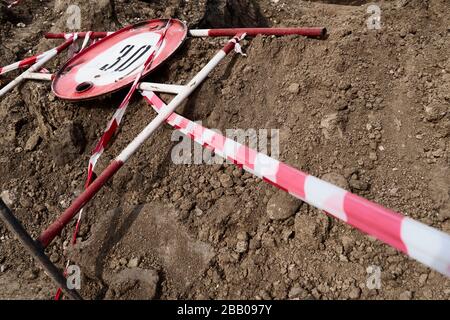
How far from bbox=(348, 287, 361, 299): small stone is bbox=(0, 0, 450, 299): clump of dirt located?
1 centimetres

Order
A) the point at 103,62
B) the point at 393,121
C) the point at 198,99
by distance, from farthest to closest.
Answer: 1. the point at 103,62
2. the point at 198,99
3. the point at 393,121

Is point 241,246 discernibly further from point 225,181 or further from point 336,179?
point 336,179

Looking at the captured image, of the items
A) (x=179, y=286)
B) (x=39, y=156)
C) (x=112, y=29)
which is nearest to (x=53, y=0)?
(x=112, y=29)

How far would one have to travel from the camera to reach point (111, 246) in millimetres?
2178

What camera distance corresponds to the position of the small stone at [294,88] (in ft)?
8.16

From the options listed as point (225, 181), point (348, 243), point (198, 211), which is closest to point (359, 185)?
point (348, 243)

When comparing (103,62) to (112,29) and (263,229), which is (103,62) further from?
(263,229)

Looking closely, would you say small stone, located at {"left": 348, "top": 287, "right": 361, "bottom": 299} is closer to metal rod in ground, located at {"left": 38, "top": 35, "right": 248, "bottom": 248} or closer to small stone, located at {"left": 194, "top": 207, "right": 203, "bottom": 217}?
small stone, located at {"left": 194, "top": 207, "right": 203, "bottom": 217}

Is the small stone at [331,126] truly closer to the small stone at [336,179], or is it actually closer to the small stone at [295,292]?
the small stone at [336,179]

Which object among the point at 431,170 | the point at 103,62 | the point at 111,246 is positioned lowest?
the point at 431,170

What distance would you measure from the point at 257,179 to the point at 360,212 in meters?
0.90

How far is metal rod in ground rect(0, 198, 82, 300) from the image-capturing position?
1588 mm

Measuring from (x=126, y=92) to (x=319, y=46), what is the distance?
1.57m

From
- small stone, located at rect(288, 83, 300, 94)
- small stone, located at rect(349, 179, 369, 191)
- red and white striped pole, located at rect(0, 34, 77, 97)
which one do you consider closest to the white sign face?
red and white striped pole, located at rect(0, 34, 77, 97)
